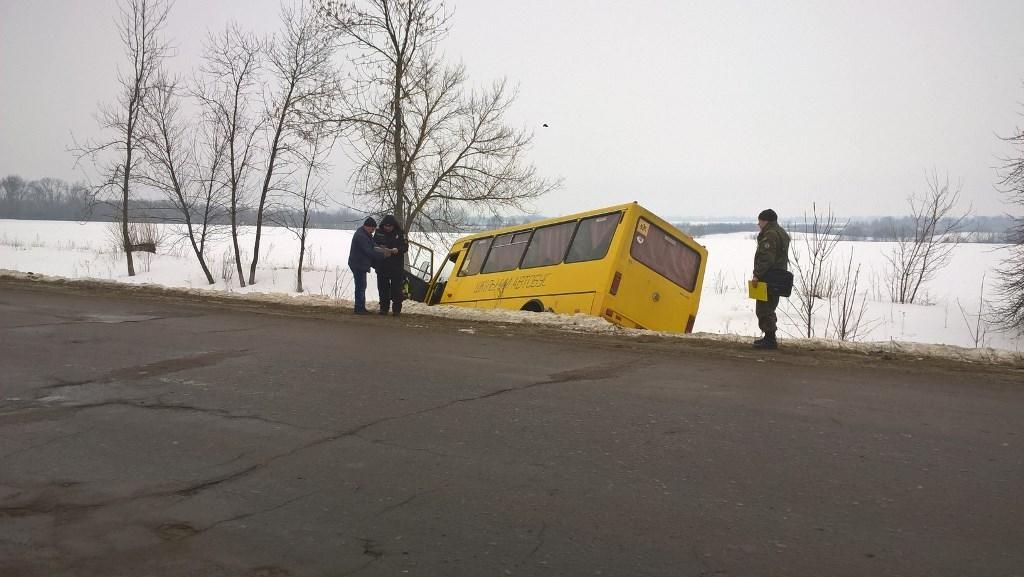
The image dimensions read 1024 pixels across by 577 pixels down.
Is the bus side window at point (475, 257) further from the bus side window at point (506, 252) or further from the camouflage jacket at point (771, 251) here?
the camouflage jacket at point (771, 251)

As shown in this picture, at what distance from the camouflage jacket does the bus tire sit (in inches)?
167

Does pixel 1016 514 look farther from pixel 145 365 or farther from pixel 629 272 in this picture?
pixel 629 272

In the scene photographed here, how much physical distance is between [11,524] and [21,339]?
650cm

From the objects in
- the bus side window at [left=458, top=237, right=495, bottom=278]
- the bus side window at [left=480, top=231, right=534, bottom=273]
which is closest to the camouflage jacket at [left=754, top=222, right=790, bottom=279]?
the bus side window at [left=480, top=231, right=534, bottom=273]

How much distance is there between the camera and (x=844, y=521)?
12.3 ft

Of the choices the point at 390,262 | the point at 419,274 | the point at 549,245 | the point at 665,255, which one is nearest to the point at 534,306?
the point at 549,245

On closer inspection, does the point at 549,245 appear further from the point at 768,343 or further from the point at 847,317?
the point at 847,317

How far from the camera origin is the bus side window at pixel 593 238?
12156 millimetres

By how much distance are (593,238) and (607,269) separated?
86cm

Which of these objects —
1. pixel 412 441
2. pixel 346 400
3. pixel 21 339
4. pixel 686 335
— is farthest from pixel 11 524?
pixel 686 335

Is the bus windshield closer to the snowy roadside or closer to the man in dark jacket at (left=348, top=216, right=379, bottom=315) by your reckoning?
the snowy roadside

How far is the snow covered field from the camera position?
1371 cm

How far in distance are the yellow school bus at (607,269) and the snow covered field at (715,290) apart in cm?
68

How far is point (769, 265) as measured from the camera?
10227mm
